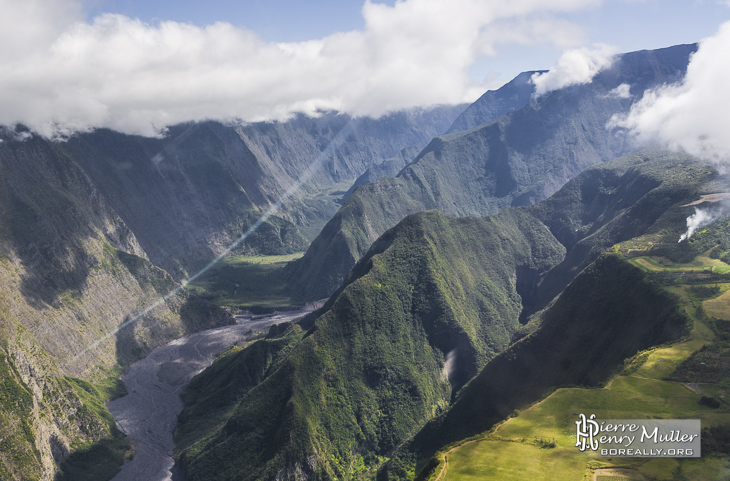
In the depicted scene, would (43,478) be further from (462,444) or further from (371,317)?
(462,444)

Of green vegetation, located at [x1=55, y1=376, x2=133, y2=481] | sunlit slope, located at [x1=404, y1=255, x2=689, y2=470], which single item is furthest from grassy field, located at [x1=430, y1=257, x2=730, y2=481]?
green vegetation, located at [x1=55, y1=376, x2=133, y2=481]

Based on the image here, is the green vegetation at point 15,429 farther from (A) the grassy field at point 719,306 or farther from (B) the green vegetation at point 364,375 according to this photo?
(A) the grassy field at point 719,306

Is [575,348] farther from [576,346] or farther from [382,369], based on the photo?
[382,369]

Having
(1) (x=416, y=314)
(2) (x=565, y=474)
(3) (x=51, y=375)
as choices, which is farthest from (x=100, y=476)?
(2) (x=565, y=474)

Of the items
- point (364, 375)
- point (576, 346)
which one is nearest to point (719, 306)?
point (576, 346)

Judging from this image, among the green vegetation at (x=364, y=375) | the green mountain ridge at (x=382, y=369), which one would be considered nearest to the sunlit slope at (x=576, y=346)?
the green mountain ridge at (x=382, y=369)

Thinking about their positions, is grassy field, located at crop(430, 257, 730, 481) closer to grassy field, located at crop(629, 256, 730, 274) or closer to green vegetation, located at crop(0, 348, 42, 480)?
grassy field, located at crop(629, 256, 730, 274)
